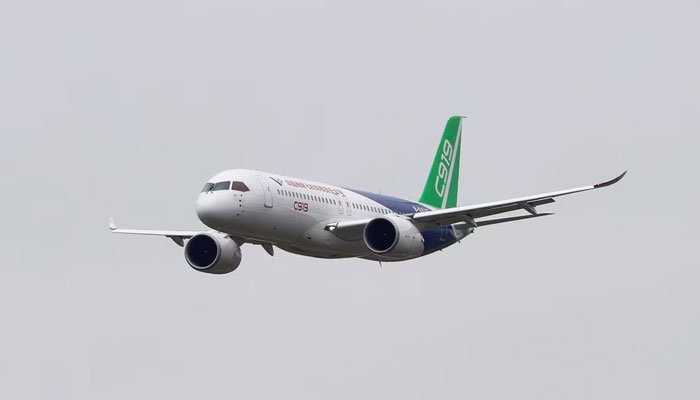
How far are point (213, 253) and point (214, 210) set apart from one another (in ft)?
19.7

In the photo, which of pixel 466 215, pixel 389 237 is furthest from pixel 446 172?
pixel 389 237

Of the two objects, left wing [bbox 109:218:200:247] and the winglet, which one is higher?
the winglet

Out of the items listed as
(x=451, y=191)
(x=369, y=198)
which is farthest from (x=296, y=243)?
(x=451, y=191)

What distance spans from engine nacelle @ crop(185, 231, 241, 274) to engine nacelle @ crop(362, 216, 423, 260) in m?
6.02

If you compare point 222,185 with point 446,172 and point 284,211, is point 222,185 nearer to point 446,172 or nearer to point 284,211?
point 284,211

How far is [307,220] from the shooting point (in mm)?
67125

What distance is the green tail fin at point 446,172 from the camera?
271ft

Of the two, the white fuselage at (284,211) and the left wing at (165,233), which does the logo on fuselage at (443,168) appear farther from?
the left wing at (165,233)

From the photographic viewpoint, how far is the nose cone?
63.7m

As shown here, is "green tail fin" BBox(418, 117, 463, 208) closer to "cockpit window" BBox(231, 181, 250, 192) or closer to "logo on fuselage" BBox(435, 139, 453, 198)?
"logo on fuselage" BBox(435, 139, 453, 198)

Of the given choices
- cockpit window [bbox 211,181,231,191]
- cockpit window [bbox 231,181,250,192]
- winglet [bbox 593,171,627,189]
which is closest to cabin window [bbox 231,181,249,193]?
cockpit window [bbox 231,181,250,192]

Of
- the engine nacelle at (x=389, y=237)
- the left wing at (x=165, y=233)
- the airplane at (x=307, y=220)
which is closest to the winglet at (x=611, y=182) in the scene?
the airplane at (x=307, y=220)

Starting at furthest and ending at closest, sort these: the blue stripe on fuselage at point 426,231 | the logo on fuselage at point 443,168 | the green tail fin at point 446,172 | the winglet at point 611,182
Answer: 1. the logo on fuselage at point 443,168
2. the green tail fin at point 446,172
3. the blue stripe on fuselage at point 426,231
4. the winglet at point 611,182

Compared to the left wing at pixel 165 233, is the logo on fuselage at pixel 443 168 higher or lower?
higher
